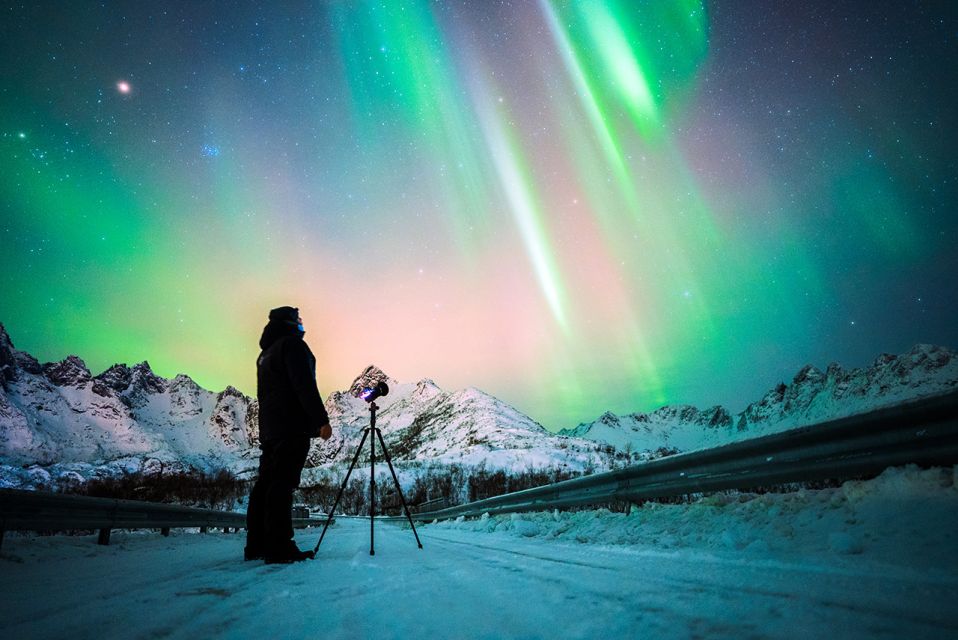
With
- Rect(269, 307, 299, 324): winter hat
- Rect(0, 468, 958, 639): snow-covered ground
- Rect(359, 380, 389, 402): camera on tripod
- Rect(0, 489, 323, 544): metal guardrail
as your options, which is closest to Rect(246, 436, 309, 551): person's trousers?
Rect(0, 468, 958, 639): snow-covered ground

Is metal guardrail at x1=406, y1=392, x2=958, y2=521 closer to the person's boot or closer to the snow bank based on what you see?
the snow bank

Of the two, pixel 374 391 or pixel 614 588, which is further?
→ pixel 374 391

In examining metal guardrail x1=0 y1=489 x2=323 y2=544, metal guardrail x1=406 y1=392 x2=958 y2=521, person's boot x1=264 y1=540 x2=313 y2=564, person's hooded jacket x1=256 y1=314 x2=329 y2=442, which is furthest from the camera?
person's hooded jacket x1=256 y1=314 x2=329 y2=442

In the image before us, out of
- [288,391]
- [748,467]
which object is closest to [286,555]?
[288,391]

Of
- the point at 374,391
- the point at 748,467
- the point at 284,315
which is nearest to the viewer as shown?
the point at 748,467

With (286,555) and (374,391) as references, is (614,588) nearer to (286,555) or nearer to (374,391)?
(286,555)

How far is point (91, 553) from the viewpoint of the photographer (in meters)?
4.69

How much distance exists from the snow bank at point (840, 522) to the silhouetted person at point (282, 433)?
310 cm

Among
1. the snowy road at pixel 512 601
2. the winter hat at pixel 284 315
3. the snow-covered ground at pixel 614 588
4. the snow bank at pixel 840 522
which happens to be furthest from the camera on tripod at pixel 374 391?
the snow bank at pixel 840 522

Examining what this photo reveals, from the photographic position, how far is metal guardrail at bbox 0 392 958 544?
256cm

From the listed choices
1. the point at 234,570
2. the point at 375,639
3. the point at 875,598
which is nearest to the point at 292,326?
the point at 234,570

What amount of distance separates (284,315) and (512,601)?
4.04 meters

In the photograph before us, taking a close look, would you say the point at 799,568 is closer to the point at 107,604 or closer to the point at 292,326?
the point at 107,604

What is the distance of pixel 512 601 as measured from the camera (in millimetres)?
1863
